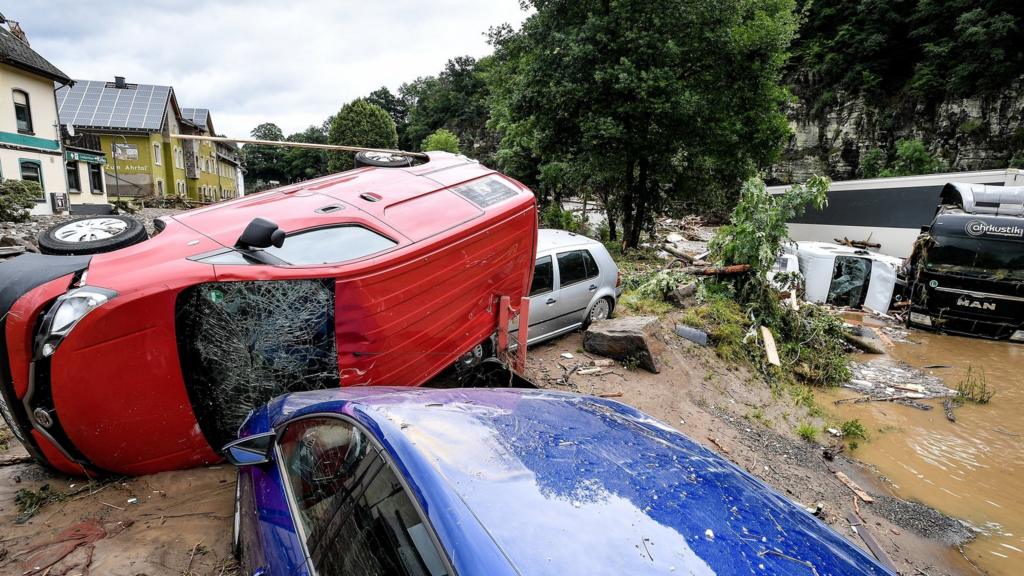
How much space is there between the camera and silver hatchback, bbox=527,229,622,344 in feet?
20.6

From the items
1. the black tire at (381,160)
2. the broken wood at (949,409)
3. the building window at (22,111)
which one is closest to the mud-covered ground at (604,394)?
the broken wood at (949,409)

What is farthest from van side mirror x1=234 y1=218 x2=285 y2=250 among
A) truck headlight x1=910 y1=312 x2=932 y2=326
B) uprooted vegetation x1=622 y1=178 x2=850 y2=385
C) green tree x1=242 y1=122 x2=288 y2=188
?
green tree x1=242 y1=122 x2=288 y2=188

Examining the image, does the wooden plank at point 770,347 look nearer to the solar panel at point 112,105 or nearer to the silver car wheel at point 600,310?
the silver car wheel at point 600,310

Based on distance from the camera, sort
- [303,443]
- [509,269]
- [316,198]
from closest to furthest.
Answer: [303,443]
[316,198]
[509,269]

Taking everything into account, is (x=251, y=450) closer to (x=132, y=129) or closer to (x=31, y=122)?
(x=31, y=122)

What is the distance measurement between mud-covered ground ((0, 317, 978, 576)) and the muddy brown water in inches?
10.6

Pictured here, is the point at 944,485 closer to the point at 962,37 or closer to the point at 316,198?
the point at 316,198

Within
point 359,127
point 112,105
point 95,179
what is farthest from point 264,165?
point 95,179

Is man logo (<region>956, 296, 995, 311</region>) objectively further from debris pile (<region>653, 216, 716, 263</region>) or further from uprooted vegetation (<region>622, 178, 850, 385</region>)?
Answer: debris pile (<region>653, 216, 716, 263</region>)

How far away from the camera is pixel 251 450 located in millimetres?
2238

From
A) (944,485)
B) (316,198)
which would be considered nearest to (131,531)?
(316,198)

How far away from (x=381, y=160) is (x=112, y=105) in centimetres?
3581

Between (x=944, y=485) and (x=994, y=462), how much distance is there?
3.86ft

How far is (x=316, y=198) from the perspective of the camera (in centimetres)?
385
